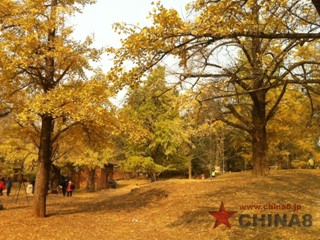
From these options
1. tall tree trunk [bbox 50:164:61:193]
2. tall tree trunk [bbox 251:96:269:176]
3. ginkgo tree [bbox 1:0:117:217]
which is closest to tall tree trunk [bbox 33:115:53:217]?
ginkgo tree [bbox 1:0:117:217]

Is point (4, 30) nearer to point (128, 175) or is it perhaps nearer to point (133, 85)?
point (133, 85)

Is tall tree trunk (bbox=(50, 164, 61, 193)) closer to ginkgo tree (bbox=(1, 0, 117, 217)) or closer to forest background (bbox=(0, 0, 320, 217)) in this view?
forest background (bbox=(0, 0, 320, 217))

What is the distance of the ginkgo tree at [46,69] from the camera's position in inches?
432

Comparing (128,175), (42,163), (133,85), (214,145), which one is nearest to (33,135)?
(42,163)

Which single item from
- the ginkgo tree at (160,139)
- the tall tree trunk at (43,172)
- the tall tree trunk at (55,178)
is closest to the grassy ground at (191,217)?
the tall tree trunk at (43,172)

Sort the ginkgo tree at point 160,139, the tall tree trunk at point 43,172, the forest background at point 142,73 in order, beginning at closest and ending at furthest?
the forest background at point 142,73 < the tall tree trunk at point 43,172 < the ginkgo tree at point 160,139

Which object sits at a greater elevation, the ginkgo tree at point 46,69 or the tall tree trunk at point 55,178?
the ginkgo tree at point 46,69

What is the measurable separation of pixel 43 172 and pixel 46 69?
3.97m

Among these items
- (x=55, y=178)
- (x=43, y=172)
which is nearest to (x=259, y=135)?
(x=43, y=172)

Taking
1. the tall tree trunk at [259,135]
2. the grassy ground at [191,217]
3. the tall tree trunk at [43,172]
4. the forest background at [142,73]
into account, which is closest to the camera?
the forest background at [142,73]

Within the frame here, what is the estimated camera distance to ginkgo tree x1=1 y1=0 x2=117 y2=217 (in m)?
11.0

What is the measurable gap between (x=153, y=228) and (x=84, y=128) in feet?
18.4

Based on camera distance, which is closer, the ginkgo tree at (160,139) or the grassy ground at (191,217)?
the grassy ground at (191,217)

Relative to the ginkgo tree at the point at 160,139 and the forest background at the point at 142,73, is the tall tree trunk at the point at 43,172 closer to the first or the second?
the forest background at the point at 142,73
